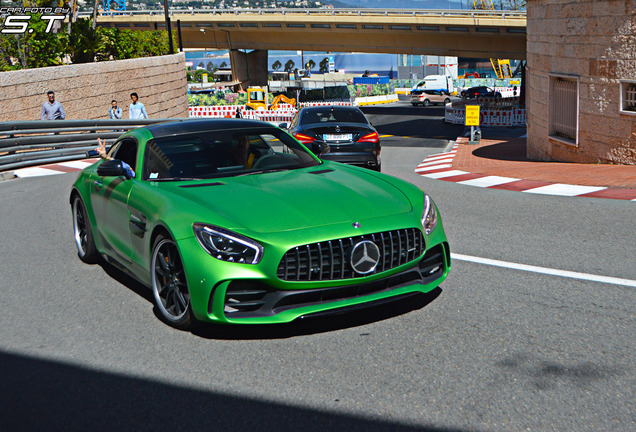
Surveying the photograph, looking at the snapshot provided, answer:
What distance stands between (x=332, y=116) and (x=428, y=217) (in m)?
9.87

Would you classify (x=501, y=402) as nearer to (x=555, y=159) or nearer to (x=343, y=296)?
(x=343, y=296)

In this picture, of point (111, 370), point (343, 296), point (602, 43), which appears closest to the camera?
point (111, 370)

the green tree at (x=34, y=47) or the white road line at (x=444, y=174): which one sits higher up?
the green tree at (x=34, y=47)

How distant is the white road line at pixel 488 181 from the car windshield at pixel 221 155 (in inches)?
276

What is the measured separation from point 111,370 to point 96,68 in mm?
24026

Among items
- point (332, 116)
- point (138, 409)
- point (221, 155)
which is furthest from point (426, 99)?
point (138, 409)

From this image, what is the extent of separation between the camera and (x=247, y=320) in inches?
186

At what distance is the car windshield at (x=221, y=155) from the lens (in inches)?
238

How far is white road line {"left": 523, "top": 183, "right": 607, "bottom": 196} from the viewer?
11.2 metres

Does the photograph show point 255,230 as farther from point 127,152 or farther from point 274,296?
point 127,152

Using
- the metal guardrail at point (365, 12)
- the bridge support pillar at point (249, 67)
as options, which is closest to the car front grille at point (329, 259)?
the metal guardrail at point (365, 12)

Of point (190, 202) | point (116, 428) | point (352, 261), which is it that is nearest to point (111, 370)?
point (116, 428)

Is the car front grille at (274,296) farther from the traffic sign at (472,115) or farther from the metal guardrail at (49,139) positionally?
the traffic sign at (472,115)

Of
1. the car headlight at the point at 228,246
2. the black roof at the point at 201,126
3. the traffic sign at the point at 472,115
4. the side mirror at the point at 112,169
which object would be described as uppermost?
the black roof at the point at 201,126
